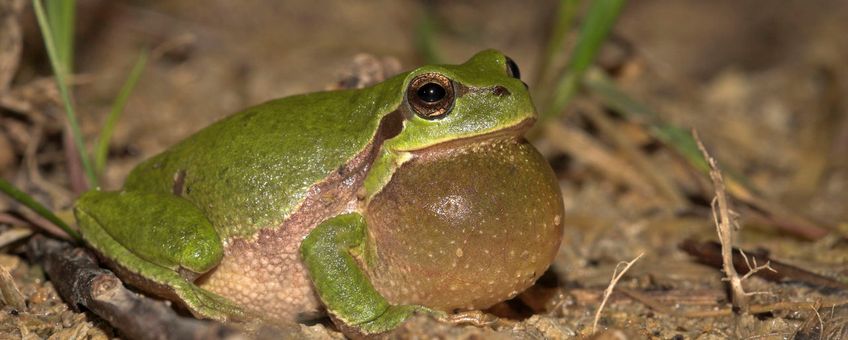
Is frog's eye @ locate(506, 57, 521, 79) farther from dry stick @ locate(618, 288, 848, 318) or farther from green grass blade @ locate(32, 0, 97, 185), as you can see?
green grass blade @ locate(32, 0, 97, 185)

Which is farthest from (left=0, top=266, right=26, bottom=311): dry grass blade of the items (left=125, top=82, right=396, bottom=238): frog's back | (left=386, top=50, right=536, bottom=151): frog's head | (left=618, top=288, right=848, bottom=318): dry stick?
(left=618, top=288, right=848, bottom=318): dry stick

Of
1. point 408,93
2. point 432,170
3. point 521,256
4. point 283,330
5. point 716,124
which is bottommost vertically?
point 716,124

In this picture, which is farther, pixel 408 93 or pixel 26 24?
pixel 26 24

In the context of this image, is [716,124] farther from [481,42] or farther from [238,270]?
[238,270]

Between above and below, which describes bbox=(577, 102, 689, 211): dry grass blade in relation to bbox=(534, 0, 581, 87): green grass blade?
below

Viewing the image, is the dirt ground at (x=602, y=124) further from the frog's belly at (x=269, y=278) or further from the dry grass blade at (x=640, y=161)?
the frog's belly at (x=269, y=278)

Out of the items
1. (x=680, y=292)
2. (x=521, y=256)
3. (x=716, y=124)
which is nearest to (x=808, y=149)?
(x=716, y=124)

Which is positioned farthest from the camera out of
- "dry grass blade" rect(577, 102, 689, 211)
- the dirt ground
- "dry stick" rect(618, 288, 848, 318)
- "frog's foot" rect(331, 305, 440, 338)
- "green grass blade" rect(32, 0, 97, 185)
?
"dry grass blade" rect(577, 102, 689, 211)
